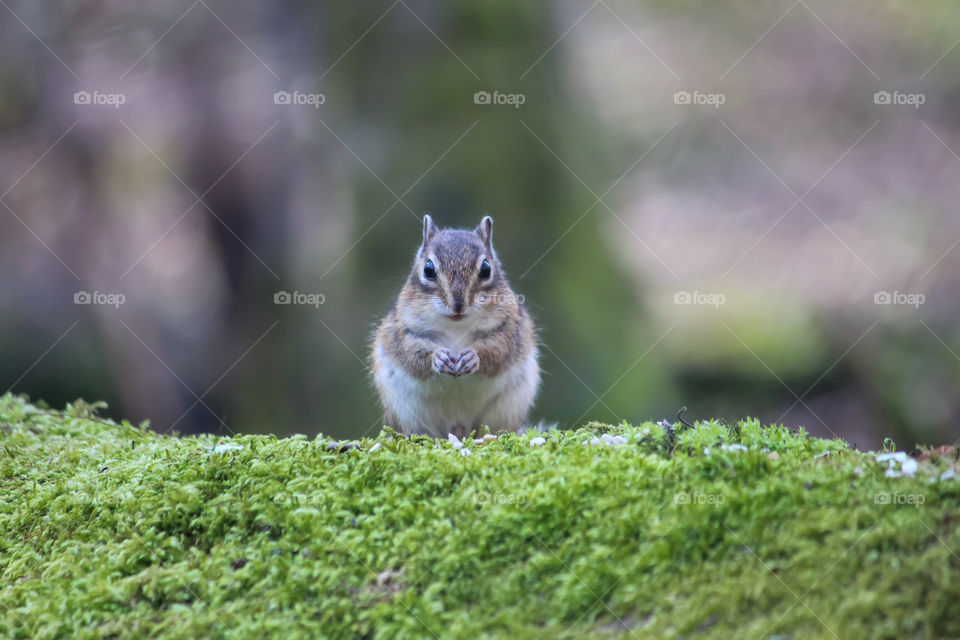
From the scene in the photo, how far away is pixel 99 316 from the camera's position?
418 inches

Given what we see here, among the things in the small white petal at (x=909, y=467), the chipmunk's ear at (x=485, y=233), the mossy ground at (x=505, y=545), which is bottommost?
the mossy ground at (x=505, y=545)

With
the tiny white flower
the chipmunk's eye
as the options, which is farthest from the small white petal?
the chipmunk's eye

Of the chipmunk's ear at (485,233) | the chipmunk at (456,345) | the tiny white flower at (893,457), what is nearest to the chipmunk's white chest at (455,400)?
the chipmunk at (456,345)

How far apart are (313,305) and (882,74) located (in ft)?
30.5

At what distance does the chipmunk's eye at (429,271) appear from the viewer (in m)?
4.69

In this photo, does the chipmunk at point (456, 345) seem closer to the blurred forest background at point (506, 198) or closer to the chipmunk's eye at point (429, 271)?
the chipmunk's eye at point (429, 271)

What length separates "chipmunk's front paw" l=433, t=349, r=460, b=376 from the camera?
4.45 meters

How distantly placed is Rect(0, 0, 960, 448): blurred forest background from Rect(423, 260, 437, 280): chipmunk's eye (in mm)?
3285

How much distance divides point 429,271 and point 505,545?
245 centimetres

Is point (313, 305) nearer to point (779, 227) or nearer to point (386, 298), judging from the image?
point (386, 298)

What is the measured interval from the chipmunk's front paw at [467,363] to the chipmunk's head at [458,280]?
0.21 m

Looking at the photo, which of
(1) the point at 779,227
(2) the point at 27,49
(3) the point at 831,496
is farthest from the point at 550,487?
(1) the point at 779,227

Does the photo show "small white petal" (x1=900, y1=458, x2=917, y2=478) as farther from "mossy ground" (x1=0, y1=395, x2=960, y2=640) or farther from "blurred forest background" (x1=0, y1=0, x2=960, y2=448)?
"blurred forest background" (x1=0, y1=0, x2=960, y2=448)

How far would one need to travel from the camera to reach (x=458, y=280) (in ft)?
15.0
